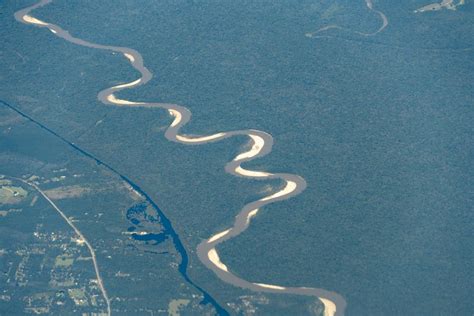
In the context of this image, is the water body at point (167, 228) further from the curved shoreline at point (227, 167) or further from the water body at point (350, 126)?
the water body at point (350, 126)

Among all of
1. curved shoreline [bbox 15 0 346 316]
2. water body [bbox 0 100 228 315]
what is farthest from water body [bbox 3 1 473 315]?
water body [bbox 0 100 228 315]

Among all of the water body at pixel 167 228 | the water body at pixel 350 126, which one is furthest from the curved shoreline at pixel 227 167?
the water body at pixel 167 228

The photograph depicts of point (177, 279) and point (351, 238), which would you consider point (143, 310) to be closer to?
point (177, 279)

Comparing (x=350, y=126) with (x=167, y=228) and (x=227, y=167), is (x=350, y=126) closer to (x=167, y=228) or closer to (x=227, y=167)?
(x=227, y=167)

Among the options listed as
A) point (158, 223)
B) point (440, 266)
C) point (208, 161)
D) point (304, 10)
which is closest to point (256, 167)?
point (208, 161)

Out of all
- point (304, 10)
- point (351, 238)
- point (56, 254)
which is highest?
point (304, 10)

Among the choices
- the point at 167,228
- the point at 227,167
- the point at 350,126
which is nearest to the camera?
the point at 167,228

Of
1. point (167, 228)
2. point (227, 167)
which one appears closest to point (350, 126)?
point (227, 167)

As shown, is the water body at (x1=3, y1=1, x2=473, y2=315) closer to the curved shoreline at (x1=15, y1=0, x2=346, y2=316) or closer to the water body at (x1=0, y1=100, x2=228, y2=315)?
the curved shoreline at (x1=15, y1=0, x2=346, y2=316)
